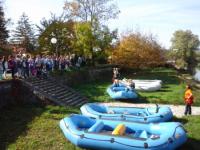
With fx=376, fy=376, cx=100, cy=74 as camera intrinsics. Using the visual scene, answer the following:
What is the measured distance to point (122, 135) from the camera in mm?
14406

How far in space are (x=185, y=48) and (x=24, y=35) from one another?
1387 inches

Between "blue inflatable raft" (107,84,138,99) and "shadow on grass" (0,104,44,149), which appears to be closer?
"shadow on grass" (0,104,44,149)

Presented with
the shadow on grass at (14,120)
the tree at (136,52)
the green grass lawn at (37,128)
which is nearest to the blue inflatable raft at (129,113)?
the green grass lawn at (37,128)

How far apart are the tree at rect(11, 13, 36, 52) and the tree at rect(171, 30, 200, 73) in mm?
31362

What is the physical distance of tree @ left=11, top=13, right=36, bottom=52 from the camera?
181ft

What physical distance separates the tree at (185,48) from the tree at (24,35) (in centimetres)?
3136

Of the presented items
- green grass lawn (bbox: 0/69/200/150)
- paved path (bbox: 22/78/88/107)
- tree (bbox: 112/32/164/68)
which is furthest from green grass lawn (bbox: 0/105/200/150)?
tree (bbox: 112/32/164/68)

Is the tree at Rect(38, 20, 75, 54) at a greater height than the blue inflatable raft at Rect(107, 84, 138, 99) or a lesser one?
greater

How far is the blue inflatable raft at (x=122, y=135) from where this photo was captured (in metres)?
13.7

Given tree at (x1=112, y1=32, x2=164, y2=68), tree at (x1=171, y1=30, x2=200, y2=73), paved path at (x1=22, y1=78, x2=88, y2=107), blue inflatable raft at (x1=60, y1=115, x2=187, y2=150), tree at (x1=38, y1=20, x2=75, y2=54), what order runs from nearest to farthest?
blue inflatable raft at (x1=60, y1=115, x2=187, y2=150) → paved path at (x1=22, y1=78, x2=88, y2=107) → tree at (x1=38, y1=20, x2=75, y2=54) → tree at (x1=112, y1=32, x2=164, y2=68) → tree at (x1=171, y1=30, x2=200, y2=73)

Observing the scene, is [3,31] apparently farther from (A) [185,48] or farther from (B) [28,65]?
(A) [185,48]

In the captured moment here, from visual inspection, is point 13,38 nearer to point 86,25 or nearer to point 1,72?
point 86,25

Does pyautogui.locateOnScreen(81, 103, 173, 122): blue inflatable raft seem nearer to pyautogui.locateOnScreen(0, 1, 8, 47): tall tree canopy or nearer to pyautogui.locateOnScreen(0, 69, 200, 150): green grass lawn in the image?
pyautogui.locateOnScreen(0, 69, 200, 150): green grass lawn

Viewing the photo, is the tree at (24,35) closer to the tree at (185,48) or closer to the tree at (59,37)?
the tree at (59,37)
